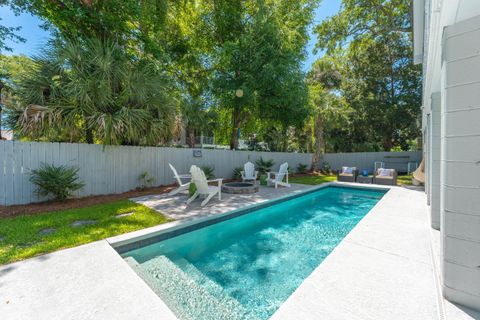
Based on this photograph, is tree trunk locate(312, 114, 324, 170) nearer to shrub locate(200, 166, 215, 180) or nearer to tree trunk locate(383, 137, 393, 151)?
tree trunk locate(383, 137, 393, 151)

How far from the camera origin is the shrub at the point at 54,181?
5738mm

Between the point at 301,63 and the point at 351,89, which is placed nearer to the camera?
the point at 301,63

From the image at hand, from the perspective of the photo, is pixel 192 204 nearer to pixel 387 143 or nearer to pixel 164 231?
pixel 164 231

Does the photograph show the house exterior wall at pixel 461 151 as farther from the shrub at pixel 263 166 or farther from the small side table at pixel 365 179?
the shrub at pixel 263 166

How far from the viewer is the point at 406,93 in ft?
61.5

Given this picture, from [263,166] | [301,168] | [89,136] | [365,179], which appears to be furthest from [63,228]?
[301,168]

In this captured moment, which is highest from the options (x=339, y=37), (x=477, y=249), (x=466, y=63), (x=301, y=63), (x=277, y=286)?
(x=339, y=37)

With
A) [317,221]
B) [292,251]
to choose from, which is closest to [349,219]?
[317,221]

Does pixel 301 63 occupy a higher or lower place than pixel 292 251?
higher

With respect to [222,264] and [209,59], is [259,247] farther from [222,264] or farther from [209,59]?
[209,59]

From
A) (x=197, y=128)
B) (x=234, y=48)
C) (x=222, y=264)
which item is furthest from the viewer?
(x=197, y=128)

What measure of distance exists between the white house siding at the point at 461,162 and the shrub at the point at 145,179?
28.3ft

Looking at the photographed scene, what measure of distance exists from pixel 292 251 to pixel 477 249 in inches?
103

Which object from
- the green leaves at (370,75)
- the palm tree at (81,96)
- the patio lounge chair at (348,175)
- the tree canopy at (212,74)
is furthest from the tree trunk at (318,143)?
the palm tree at (81,96)
